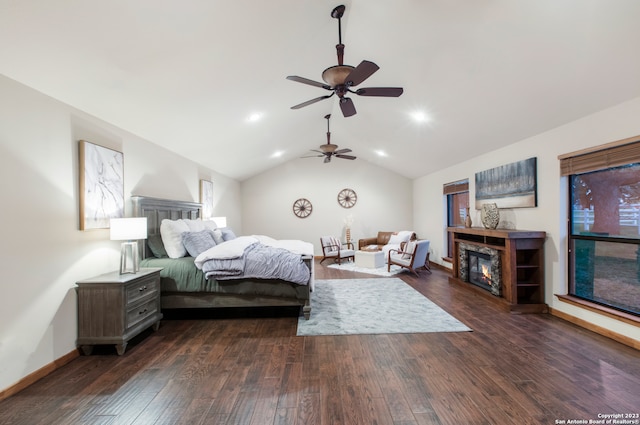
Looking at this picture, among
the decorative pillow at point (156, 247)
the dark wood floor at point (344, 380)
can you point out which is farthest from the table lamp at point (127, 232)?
the dark wood floor at point (344, 380)

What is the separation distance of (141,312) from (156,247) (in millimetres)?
1008

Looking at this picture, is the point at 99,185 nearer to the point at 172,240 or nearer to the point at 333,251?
the point at 172,240

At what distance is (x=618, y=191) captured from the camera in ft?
9.55

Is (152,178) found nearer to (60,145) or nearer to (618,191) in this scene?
(60,145)

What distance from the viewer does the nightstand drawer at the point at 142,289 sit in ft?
8.78

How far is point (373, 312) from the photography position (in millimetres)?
3658

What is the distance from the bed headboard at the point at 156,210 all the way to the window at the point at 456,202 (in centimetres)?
539

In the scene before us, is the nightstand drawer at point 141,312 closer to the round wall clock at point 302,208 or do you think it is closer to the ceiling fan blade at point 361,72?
the ceiling fan blade at point 361,72

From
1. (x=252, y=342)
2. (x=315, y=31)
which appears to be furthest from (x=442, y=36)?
(x=252, y=342)

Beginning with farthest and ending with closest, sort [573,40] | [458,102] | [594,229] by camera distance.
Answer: [458,102] < [594,229] < [573,40]

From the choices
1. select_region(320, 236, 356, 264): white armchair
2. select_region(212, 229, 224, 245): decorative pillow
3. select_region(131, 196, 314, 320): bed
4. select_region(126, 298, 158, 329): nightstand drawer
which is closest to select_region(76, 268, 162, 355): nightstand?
select_region(126, 298, 158, 329): nightstand drawer

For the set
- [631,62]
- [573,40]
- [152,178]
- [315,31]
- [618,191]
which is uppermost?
[315,31]

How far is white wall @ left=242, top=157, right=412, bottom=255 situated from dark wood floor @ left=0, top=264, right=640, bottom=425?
5331mm

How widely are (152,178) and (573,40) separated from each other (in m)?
4.90
